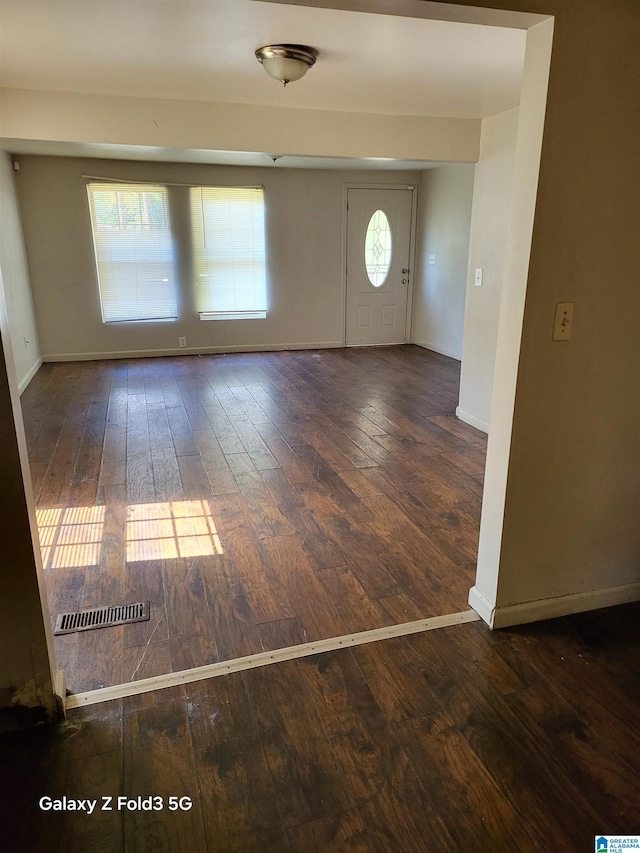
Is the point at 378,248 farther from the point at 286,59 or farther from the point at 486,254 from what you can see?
the point at 286,59

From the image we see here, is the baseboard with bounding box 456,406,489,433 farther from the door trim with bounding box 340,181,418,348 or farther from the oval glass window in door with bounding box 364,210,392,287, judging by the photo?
the oval glass window in door with bounding box 364,210,392,287

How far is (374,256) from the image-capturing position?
25.4 ft

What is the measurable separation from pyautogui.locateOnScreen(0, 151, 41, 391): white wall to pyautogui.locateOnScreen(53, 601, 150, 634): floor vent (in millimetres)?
3789

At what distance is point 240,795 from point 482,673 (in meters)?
0.88

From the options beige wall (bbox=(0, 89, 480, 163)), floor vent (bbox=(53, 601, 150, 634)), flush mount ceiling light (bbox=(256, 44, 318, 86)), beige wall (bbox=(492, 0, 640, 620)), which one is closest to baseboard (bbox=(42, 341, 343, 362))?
beige wall (bbox=(0, 89, 480, 163))

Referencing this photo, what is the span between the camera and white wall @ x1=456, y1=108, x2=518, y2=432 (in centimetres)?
394

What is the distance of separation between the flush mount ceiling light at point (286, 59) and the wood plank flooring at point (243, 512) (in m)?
2.21

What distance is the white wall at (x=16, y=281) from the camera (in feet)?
17.8

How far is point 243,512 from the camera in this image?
3.10m

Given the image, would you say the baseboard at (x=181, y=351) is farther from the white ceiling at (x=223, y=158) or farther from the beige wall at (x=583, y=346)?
the beige wall at (x=583, y=346)

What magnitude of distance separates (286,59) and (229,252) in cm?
462

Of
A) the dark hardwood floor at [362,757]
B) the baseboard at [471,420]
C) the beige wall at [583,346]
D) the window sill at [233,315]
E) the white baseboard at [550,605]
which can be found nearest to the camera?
the dark hardwood floor at [362,757]

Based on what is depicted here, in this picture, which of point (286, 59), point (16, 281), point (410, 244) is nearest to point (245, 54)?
point (286, 59)

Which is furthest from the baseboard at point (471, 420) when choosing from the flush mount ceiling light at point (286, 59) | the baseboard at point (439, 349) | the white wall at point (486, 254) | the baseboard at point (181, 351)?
the baseboard at point (181, 351)
